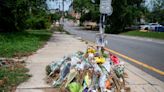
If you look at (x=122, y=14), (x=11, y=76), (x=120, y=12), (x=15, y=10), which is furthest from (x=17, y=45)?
(x=120, y=12)

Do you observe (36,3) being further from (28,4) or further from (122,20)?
(122,20)

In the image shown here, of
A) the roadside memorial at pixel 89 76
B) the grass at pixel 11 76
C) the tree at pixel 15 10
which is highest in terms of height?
the tree at pixel 15 10

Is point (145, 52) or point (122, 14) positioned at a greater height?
point (122, 14)

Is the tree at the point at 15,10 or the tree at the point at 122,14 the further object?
the tree at the point at 122,14

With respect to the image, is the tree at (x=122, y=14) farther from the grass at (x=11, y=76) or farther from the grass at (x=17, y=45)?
the grass at (x=11, y=76)

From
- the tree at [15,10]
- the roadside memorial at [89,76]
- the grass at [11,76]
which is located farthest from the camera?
the tree at [15,10]

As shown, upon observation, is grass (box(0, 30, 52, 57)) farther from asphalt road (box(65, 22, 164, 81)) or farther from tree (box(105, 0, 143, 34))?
tree (box(105, 0, 143, 34))

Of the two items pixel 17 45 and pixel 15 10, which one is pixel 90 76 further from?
pixel 15 10

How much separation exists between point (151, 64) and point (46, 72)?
4.69 m

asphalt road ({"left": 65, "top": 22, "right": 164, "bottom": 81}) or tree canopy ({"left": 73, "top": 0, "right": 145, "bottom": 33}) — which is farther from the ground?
tree canopy ({"left": 73, "top": 0, "right": 145, "bottom": 33})

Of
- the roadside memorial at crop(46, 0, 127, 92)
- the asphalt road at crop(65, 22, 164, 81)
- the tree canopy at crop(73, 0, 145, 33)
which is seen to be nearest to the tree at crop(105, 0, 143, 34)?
the tree canopy at crop(73, 0, 145, 33)

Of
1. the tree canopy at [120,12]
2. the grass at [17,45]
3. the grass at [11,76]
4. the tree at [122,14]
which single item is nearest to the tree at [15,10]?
the grass at [17,45]

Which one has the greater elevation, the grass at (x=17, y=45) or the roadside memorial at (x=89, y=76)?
the roadside memorial at (x=89, y=76)

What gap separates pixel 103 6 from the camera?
28.2 feet
